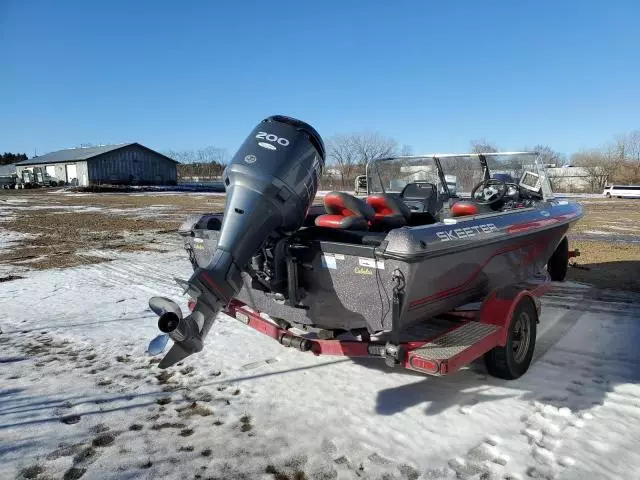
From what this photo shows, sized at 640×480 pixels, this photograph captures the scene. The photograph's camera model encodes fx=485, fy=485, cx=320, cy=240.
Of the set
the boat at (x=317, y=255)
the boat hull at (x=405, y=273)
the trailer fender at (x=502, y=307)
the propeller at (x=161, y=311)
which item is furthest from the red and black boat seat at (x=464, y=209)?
the propeller at (x=161, y=311)

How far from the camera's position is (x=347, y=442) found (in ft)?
10.0

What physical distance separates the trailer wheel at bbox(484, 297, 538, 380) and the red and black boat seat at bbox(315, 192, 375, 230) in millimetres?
1413

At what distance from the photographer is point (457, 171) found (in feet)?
20.9

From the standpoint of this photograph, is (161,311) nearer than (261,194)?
Yes

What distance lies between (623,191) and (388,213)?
3272 cm

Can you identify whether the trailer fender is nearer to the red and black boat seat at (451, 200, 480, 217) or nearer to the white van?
the red and black boat seat at (451, 200, 480, 217)

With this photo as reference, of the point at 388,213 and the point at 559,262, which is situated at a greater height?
the point at 388,213

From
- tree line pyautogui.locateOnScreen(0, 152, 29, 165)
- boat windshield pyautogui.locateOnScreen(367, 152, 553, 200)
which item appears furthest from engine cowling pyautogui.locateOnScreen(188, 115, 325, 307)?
tree line pyautogui.locateOnScreen(0, 152, 29, 165)

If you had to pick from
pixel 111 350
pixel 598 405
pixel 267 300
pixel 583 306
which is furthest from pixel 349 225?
pixel 583 306

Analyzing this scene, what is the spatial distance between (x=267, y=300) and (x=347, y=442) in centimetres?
136

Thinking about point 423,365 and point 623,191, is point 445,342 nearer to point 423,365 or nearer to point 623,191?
point 423,365

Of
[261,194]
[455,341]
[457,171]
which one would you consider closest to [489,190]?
[457,171]

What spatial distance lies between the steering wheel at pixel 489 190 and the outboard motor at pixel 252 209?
9.52 feet

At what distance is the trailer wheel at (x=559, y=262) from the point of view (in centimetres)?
691
